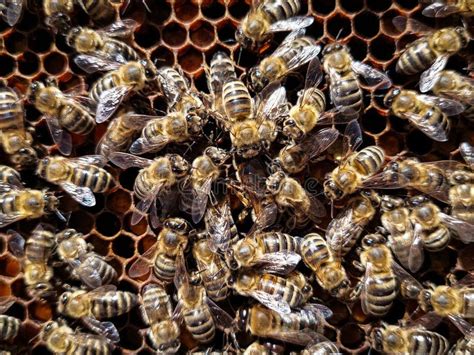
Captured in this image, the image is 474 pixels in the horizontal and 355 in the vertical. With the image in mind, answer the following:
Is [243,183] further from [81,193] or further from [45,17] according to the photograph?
[45,17]

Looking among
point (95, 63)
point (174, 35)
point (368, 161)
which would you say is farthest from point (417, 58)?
point (95, 63)

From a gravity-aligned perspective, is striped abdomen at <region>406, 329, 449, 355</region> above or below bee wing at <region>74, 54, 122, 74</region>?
below

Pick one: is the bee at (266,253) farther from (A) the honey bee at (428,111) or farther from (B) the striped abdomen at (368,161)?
(A) the honey bee at (428,111)

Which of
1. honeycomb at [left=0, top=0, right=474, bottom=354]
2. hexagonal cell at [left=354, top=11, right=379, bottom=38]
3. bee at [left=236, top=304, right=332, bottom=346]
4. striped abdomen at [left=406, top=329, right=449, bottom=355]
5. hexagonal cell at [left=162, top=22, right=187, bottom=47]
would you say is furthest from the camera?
hexagonal cell at [left=162, top=22, right=187, bottom=47]

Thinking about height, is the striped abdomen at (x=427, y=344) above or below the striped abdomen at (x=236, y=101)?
below

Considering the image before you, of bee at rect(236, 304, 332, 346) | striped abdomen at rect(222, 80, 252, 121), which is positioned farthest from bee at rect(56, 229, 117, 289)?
striped abdomen at rect(222, 80, 252, 121)

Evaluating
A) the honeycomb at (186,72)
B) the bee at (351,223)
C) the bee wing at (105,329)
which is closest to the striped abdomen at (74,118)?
the honeycomb at (186,72)

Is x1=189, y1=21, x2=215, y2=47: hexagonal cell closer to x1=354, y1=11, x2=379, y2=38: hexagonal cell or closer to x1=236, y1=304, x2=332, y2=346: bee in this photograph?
x1=354, y1=11, x2=379, y2=38: hexagonal cell
